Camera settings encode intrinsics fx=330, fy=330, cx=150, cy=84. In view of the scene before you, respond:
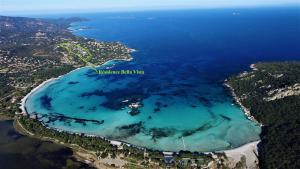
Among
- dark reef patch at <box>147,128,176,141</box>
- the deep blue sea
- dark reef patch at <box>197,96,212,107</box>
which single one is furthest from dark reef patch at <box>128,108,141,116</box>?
dark reef patch at <box>197,96,212,107</box>

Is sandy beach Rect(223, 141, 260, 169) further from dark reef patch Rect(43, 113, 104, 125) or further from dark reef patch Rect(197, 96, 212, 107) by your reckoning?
dark reef patch Rect(43, 113, 104, 125)

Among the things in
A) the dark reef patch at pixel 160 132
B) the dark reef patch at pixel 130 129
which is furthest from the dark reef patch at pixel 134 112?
the dark reef patch at pixel 160 132

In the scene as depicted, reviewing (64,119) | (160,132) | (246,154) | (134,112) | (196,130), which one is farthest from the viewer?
(134,112)

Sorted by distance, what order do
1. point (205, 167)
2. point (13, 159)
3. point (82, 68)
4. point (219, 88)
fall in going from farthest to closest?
point (82, 68)
point (219, 88)
point (13, 159)
point (205, 167)

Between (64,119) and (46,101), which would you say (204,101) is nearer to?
(64,119)

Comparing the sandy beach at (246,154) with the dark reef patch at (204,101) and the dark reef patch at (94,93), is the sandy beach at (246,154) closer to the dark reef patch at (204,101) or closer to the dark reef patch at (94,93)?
the dark reef patch at (204,101)

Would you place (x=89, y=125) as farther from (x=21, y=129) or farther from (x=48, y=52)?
(x=48, y=52)

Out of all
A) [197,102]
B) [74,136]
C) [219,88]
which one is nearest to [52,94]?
[74,136]

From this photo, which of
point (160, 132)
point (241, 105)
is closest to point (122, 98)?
point (160, 132)
